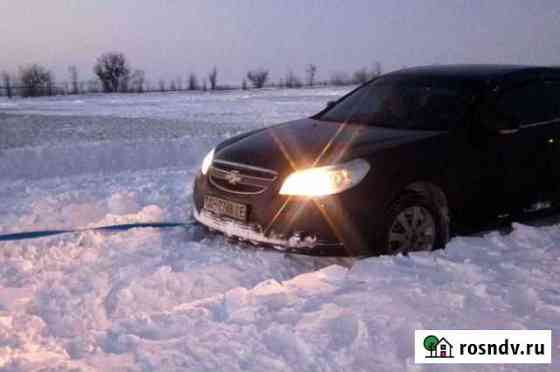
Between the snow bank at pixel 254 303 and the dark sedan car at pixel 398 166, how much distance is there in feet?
0.84

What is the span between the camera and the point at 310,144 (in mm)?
4301

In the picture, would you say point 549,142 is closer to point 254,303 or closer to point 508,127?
point 508,127

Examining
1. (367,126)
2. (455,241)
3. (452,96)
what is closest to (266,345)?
(455,241)

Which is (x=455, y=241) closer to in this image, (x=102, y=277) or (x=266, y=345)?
(x=266, y=345)

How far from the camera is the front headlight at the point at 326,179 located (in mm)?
3865

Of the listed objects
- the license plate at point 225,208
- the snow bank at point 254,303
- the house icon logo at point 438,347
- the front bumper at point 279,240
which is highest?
the license plate at point 225,208

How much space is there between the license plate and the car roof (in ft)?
7.54

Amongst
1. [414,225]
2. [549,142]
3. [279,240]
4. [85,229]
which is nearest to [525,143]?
[549,142]

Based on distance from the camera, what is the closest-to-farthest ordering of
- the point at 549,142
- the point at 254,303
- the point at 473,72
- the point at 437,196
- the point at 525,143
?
the point at 254,303 → the point at 437,196 → the point at 525,143 → the point at 549,142 → the point at 473,72

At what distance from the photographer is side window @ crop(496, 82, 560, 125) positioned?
4.78 metres

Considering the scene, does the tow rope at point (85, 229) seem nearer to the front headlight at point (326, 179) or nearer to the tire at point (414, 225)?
the front headlight at point (326, 179)

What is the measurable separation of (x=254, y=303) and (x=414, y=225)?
147cm

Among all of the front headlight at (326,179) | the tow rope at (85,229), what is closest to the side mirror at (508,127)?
the front headlight at (326,179)

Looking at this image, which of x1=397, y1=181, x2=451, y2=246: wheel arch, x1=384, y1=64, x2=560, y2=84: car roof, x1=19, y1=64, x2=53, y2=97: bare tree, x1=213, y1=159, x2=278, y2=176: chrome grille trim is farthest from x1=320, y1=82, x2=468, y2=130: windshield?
x1=19, y1=64, x2=53, y2=97: bare tree
